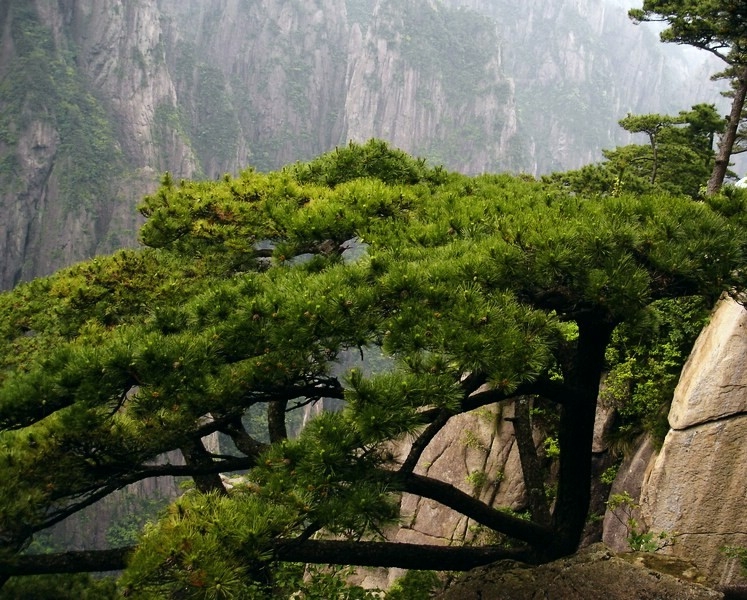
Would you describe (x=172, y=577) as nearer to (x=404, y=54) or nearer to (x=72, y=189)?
(x=72, y=189)

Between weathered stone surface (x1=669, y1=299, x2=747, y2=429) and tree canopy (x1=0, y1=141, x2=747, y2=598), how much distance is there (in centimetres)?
168

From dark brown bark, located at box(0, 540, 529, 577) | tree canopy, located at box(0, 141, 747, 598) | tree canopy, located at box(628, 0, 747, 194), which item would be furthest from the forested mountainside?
dark brown bark, located at box(0, 540, 529, 577)

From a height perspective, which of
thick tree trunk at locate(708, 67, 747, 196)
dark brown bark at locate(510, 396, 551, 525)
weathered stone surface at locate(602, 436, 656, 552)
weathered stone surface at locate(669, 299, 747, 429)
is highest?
thick tree trunk at locate(708, 67, 747, 196)

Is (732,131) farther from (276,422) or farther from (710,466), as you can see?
(276,422)

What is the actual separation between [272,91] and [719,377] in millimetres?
113296

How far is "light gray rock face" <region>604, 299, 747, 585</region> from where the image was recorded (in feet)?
18.2

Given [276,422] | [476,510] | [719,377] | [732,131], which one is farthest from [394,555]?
[732,131]

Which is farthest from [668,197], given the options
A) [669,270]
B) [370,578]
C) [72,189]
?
[72,189]

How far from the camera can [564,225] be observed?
383 centimetres

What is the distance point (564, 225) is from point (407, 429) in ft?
5.64

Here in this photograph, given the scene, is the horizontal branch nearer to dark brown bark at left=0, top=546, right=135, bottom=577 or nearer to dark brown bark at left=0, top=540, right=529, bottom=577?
dark brown bark at left=0, top=540, right=529, bottom=577

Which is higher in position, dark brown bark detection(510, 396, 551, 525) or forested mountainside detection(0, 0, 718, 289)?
forested mountainside detection(0, 0, 718, 289)

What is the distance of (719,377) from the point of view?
571cm

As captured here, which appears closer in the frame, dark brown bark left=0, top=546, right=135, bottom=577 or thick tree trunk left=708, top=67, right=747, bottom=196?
dark brown bark left=0, top=546, right=135, bottom=577
